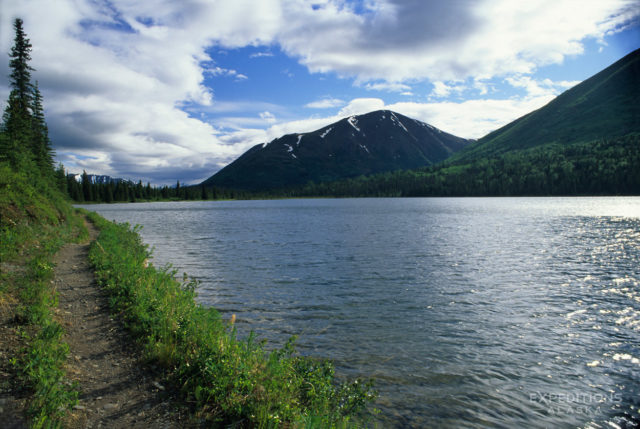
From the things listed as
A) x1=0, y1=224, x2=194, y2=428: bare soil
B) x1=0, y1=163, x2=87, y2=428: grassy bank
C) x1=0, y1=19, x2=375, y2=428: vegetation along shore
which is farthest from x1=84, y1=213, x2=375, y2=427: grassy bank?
x1=0, y1=163, x2=87, y2=428: grassy bank

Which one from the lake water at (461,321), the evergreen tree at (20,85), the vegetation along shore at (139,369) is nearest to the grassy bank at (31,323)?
the vegetation along shore at (139,369)

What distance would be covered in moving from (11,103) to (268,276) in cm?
6007

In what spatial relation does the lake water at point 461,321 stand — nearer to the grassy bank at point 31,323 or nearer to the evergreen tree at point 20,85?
the grassy bank at point 31,323

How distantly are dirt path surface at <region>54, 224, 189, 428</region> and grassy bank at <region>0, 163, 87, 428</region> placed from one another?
427 millimetres

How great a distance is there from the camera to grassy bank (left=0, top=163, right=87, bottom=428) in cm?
701

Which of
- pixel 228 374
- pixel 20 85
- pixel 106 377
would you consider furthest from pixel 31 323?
pixel 20 85

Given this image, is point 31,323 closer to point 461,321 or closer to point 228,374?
point 228,374

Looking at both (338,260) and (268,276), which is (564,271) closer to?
(338,260)

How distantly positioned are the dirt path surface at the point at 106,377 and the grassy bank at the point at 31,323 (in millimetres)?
427

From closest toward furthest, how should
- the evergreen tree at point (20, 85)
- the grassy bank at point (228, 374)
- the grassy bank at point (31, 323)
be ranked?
the grassy bank at point (31, 323) < the grassy bank at point (228, 374) < the evergreen tree at point (20, 85)

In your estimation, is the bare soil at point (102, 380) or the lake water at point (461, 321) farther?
the lake water at point (461, 321)

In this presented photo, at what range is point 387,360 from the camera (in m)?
13.2

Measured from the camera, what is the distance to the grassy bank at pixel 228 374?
24.9 feet

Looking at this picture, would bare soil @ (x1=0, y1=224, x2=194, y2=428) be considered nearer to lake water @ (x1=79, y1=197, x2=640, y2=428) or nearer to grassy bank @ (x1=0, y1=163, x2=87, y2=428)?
A: grassy bank @ (x1=0, y1=163, x2=87, y2=428)
